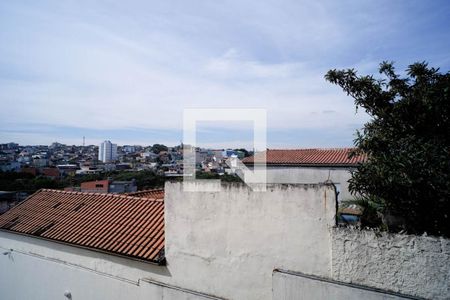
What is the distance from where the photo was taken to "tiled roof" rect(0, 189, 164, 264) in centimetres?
854

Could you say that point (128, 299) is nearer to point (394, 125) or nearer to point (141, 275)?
point (141, 275)

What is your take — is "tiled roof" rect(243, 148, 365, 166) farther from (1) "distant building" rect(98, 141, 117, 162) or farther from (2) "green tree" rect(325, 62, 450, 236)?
(1) "distant building" rect(98, 141, 117, 162)

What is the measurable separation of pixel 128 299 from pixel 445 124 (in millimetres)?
9034

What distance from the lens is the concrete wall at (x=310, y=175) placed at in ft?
69.9

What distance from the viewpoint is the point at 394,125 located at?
23.7 ft

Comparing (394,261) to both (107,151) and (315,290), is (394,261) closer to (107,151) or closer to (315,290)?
(315,290)

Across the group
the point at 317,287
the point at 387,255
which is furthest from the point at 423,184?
the point at 317,287

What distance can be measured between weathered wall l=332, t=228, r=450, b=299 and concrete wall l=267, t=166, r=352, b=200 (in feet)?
50.2

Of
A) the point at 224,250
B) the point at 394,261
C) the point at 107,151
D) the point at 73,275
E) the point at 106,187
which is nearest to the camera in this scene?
the point at 394,261

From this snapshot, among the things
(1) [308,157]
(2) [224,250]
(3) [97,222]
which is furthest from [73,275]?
(1) [308,157]

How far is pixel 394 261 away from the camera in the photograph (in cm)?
523

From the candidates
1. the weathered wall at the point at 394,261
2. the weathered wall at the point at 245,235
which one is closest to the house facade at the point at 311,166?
the weathered wall at the point at 245,235

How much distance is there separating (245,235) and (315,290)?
1.81 meters

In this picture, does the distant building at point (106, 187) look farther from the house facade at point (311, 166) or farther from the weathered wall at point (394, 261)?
A: the weathered wall at point (394, 261)
